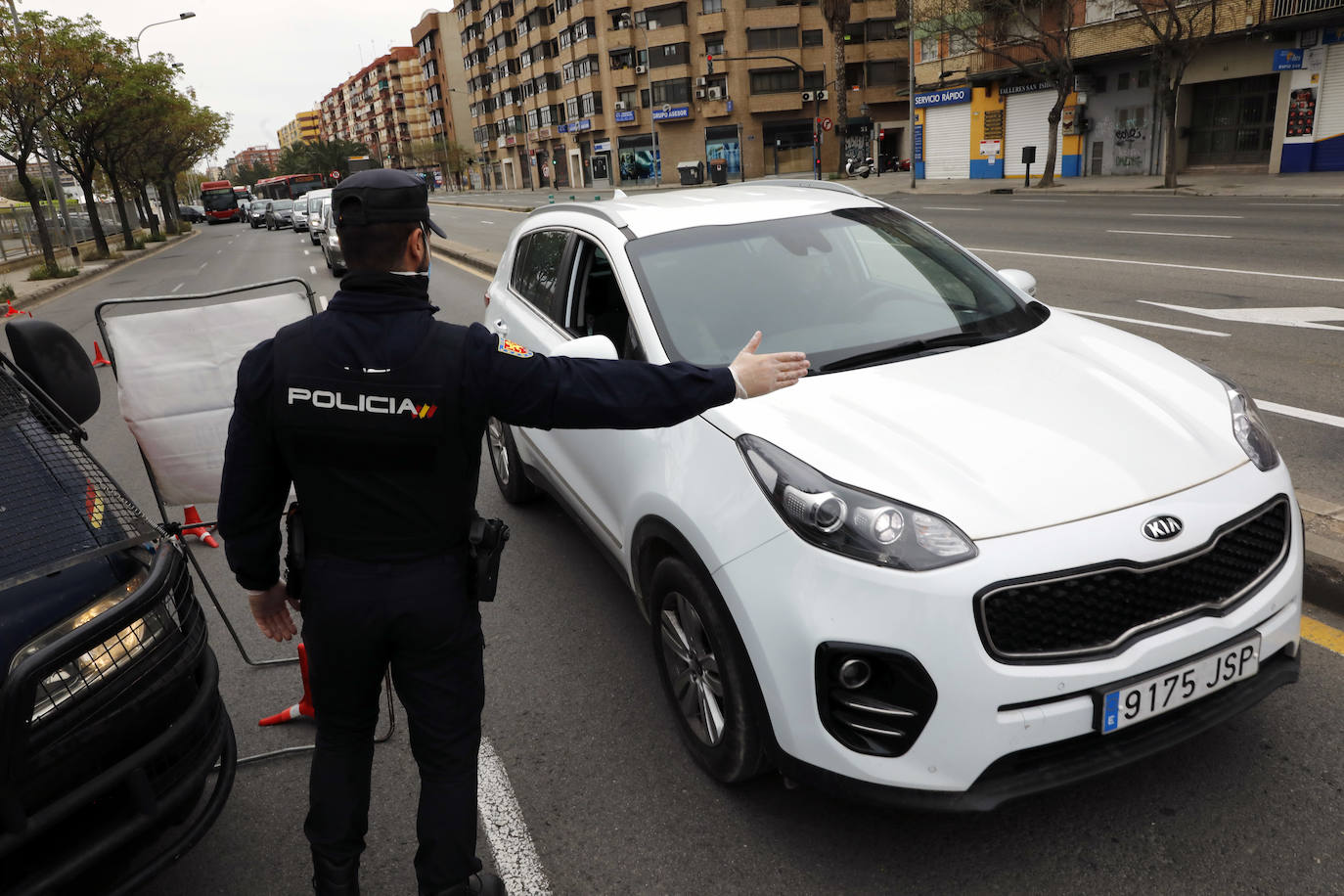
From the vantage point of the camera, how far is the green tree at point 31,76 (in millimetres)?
26062

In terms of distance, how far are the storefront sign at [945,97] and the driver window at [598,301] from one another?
42.9 meters

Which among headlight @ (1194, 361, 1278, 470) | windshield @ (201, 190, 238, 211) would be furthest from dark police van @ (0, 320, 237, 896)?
windshield @ (201, 190, 238, 211)

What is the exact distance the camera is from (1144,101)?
110ft

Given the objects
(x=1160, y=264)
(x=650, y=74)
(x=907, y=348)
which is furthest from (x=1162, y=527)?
(x=650, y=74)

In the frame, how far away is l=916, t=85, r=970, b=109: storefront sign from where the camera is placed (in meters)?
42.2

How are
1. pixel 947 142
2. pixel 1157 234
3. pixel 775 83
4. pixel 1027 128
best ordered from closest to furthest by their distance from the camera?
pixel 1157 234 → pixel 1027 128 → pixel 947 142 → pixel 775 83

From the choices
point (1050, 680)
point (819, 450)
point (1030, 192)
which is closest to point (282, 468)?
point (819, 450)

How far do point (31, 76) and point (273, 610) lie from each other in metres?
31.4

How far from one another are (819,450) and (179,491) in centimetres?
264

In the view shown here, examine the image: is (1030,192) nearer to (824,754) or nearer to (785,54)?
(824,754)

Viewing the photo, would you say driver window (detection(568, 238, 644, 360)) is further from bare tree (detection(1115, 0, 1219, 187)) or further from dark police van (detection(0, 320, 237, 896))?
bare tree (detection(1115, 0, 1219, 187))

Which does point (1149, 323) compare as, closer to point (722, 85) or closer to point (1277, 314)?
point (1277, 314)

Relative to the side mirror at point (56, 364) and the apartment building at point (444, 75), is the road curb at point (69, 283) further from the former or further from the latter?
the apartment building at point (444, 75)

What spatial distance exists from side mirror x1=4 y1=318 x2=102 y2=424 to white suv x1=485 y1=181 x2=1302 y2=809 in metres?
1.58
